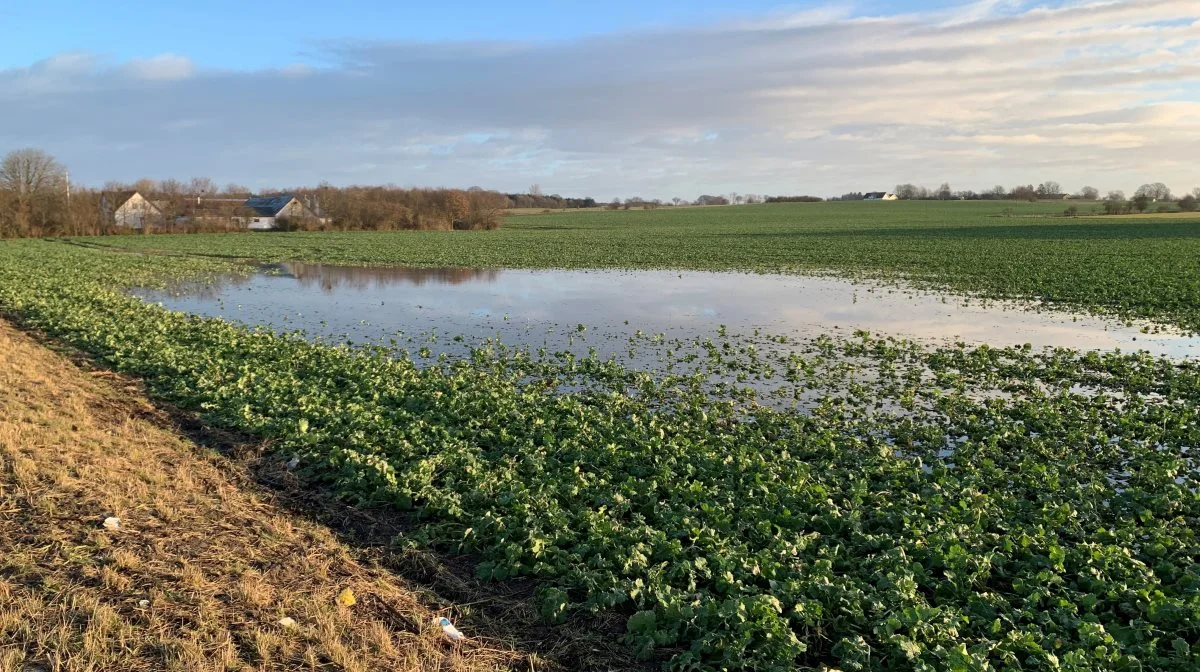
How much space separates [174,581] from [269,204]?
126 meters

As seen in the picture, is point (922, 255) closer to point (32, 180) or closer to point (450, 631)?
point (450, 631)

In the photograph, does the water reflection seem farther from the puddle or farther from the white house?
the white house

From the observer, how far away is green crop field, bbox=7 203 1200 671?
18.8ft

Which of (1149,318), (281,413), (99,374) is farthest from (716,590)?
(1149,318)

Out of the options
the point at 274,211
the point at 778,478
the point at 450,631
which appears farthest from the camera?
the point at 274,211

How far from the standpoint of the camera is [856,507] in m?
8.05

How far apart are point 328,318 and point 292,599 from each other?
62.0ft

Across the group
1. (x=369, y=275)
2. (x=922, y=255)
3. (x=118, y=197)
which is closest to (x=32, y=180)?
(x=118, y=197)

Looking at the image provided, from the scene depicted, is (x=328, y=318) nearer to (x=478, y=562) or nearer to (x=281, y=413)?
(x=281, y=413)

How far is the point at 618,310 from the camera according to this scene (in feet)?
82.5

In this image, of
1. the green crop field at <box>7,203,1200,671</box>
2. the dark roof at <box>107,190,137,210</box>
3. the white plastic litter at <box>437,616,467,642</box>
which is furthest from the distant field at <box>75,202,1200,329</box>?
the white plastic litter at <box>437,616,467,642</box>

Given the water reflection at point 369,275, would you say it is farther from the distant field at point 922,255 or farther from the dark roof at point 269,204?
the dark roof at point 269,204

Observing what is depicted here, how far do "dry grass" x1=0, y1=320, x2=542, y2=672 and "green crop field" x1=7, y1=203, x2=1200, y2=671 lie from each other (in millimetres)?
1053

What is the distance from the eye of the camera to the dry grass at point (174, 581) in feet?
16.0
